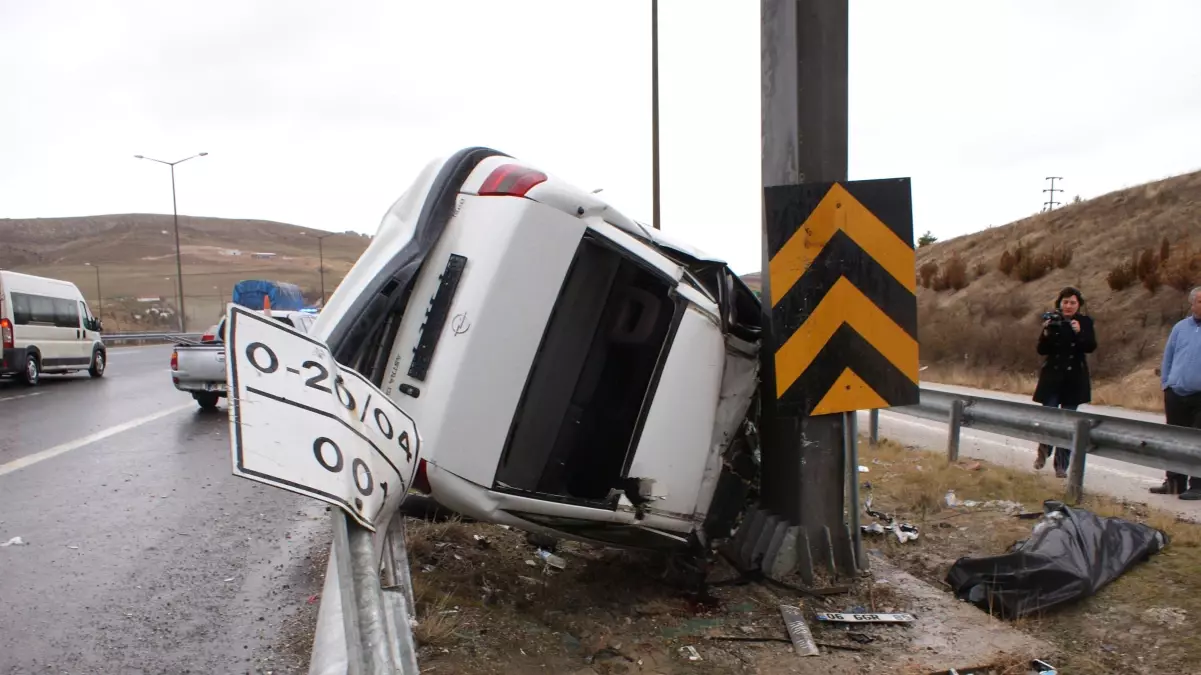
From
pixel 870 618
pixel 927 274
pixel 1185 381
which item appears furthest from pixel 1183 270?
pixel 870 618

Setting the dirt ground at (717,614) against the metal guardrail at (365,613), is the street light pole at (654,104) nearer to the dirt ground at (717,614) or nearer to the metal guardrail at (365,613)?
the dirt ground at (717,614)

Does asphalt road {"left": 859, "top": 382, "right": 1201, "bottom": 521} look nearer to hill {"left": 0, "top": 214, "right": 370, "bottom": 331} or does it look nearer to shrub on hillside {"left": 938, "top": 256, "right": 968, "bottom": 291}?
shrub on hillside {"left": 938, "top": 256, "right": 968, "bottom": 291}

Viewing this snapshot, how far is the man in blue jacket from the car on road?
17.4 meters

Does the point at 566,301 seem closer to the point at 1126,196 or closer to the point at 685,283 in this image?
the point at 685,283

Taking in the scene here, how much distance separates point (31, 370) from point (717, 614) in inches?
684

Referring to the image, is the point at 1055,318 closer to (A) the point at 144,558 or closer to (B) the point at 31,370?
(A) the point at 144,558

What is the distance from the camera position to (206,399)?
1267cm

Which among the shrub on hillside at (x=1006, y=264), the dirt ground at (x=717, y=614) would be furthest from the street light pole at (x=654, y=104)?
the shrub on hillside at (x=1006, y=264)

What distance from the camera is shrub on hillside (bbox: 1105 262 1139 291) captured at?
787 inches

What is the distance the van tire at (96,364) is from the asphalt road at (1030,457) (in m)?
16.9

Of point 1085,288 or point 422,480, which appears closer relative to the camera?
point 422,480

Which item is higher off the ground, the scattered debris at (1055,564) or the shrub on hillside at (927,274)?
the shrub on hillside at (927,274)

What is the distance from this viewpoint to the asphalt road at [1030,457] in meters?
6.09

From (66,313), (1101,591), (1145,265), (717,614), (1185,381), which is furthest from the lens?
(1145,265)
